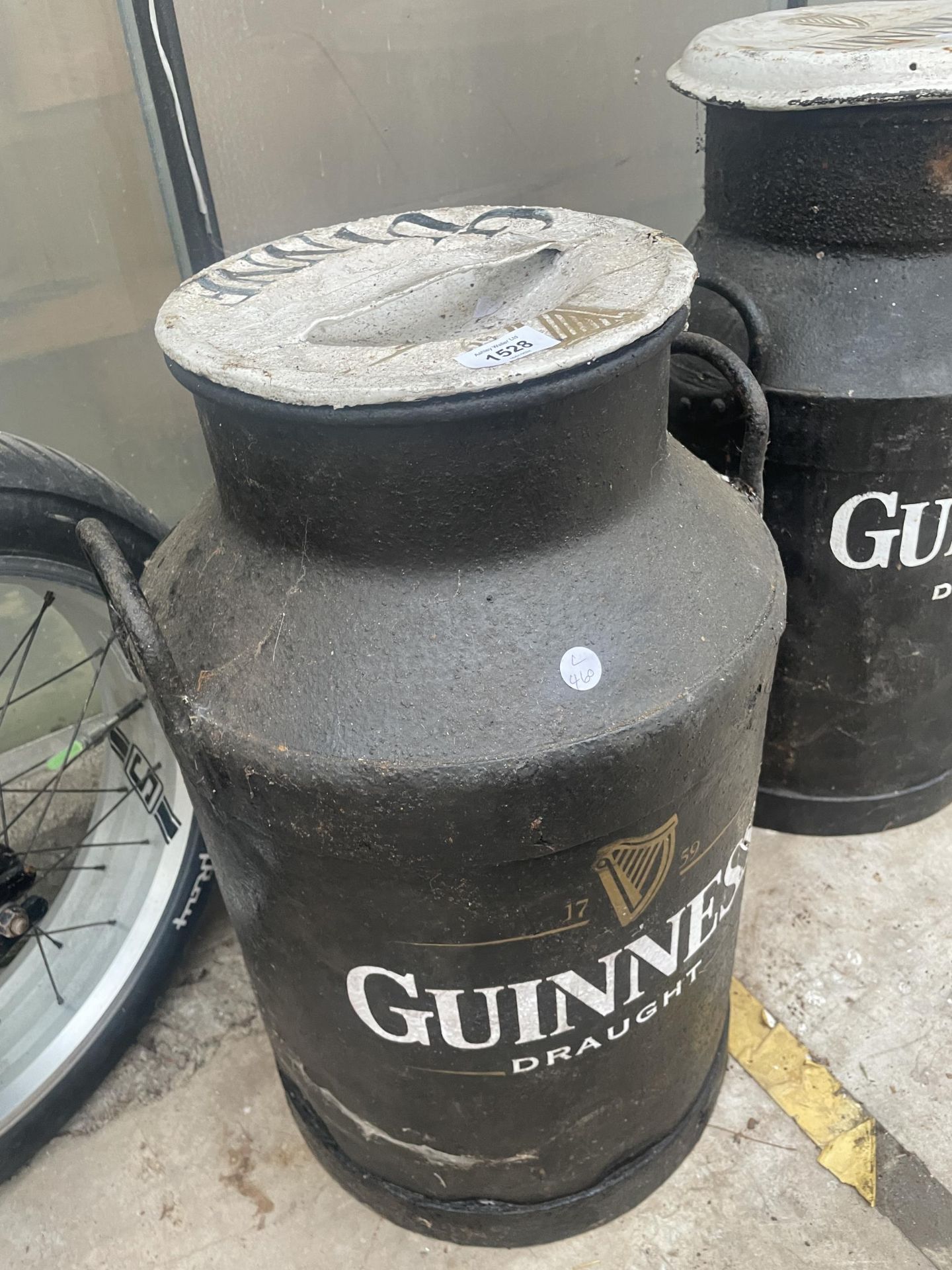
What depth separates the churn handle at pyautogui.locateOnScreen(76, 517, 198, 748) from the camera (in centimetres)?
114

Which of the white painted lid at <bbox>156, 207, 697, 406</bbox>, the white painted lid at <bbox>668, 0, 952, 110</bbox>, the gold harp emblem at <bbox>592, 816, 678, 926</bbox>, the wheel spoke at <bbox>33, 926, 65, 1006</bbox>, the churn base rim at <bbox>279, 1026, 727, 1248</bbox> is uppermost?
the white painted lid at <bbox>668, 0, 952, 110</bbox>

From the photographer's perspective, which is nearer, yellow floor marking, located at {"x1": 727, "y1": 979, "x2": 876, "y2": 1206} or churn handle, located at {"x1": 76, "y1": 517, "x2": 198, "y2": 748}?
churn handle, located at {"x1": 76, "y1": 517, "x2": 198, "y2": 748}

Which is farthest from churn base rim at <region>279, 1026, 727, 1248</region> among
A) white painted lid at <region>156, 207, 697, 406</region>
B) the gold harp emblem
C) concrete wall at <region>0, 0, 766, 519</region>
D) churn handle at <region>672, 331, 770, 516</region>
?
concrete wall at <region>0, 0, 766, 519</region>

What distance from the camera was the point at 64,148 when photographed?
7.08 ft

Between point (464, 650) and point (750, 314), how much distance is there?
1010mm

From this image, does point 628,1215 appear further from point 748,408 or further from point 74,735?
point 74,735

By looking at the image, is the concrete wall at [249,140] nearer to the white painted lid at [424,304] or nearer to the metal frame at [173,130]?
the metal frame at [173,130]

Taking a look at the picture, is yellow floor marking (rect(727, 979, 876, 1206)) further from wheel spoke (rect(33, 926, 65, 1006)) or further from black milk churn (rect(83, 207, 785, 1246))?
wheel spoke (rect(33, 926, 65, 1006))

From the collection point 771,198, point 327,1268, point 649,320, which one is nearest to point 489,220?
point 649,320

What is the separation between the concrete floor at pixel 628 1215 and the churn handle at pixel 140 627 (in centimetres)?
102

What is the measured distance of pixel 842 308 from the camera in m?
1.81

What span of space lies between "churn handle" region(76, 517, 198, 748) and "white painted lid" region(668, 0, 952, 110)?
1.29 metres

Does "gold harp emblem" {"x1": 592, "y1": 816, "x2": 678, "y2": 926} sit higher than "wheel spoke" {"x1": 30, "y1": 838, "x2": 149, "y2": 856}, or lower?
higher

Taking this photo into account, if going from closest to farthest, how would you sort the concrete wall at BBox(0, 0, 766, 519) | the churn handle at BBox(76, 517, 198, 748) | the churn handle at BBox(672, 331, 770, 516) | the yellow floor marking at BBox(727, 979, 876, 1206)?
the churn handle at BBox(76, 517, 198, 748), the churn handle at BBox(672, 331, 770, 516), the yellow floor marking at BBox(727, 979, 876, 1206), the concrete wall at BBox(0, 0, 766, 519)
